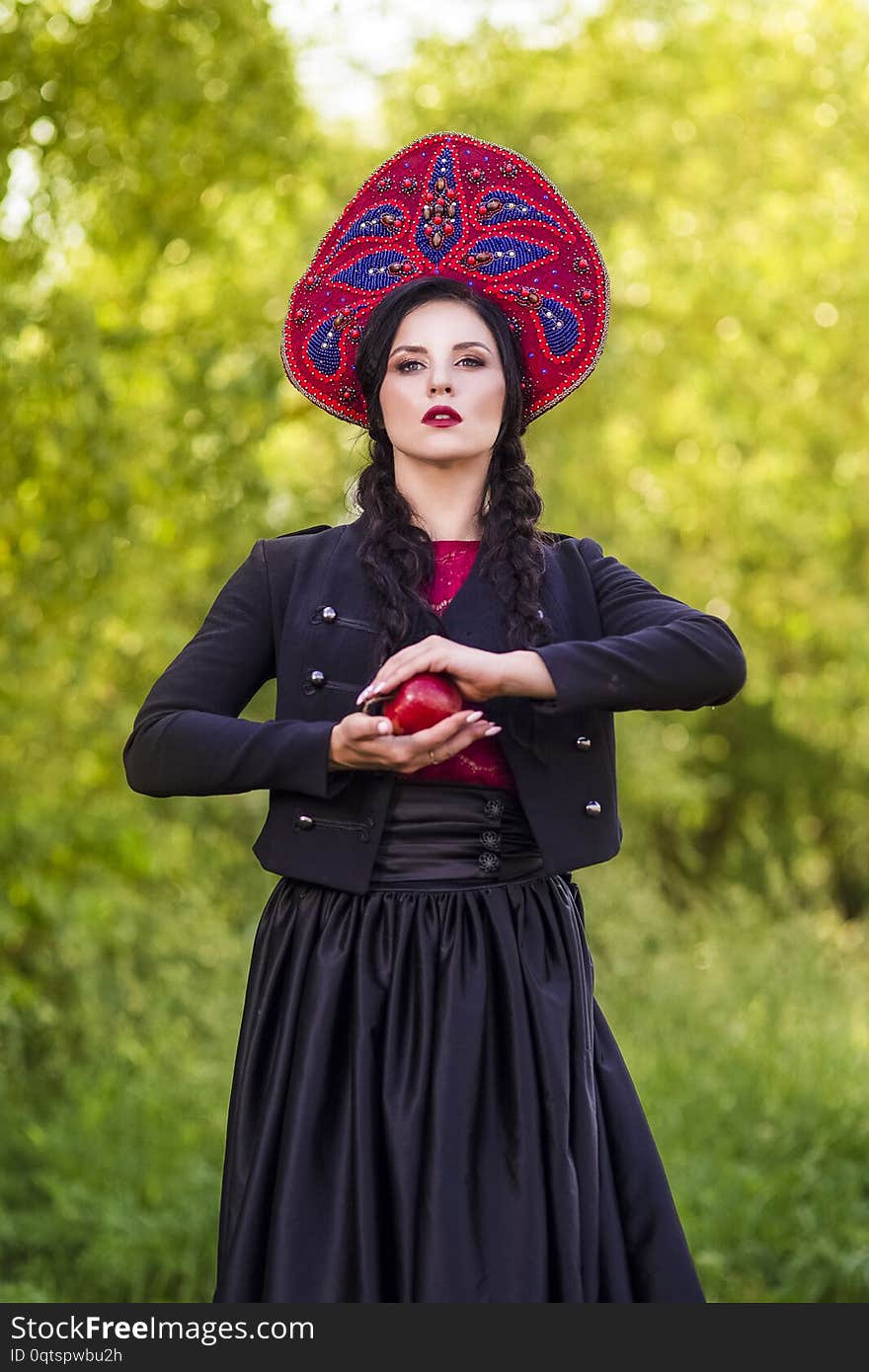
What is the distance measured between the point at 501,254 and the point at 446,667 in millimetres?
735

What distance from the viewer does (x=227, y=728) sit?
85.2 inches

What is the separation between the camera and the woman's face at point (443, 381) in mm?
2322

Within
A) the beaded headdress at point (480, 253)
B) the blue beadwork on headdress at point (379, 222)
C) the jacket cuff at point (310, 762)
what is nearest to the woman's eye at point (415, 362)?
the beaded headdress at point (480, 253)

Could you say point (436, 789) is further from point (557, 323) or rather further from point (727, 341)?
point (727, 341)

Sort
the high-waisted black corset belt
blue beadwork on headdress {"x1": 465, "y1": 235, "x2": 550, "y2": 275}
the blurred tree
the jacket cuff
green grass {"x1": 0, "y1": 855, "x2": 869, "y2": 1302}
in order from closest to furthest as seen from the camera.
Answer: the jacket cuff
the high-waisted black corset belt
blue beadwork on headdress {"x1": 465, "y1": 235, "x2": 550, "y2": 275}
green grass {"x1": 0, "y1": 855, "x2": 869, "y2": 1302}
the blurred tree

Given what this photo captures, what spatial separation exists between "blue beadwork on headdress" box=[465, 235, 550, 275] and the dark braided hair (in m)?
0.05

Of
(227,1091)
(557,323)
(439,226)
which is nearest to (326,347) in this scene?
(439,226)

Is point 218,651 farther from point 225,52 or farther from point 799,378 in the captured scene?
point 799,378

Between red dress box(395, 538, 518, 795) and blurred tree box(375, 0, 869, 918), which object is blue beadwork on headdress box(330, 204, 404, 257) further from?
blurred tree box(375, 0, 869, 918)

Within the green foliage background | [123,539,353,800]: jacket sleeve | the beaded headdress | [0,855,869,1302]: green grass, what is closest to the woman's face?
the beaded headdress

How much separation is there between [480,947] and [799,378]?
23.1 ft

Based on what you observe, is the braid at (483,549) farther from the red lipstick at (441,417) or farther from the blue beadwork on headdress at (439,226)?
the blue beadwork on headdress at (439,226)

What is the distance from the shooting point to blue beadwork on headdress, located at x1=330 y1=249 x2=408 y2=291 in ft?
7.98

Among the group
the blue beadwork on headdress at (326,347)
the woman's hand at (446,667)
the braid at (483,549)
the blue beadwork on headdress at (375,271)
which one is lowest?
the woman's hand at (446,667)
